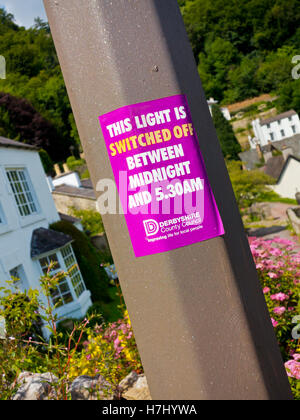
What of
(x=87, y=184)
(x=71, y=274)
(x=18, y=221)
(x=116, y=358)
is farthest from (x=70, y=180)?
(x=116, y=358)

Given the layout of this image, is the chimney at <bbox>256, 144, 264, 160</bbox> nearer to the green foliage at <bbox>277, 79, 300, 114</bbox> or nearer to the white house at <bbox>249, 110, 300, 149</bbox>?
the white house at <bbox>249, 110, 300, 149</bbox>

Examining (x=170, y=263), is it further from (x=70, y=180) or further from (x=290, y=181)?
(x=290, y=181)

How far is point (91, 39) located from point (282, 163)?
55.1 meters

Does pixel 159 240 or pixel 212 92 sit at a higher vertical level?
pixel 212 92

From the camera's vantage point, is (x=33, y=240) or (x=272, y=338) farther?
(x=33, y=240)

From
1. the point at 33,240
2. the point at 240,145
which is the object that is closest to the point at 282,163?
the point at 240,145

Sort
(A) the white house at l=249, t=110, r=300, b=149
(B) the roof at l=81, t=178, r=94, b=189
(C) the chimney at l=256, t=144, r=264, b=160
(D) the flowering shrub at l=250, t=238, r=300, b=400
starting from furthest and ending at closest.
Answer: (A) the white house at l=249, t=110, r=300, b=149 < (C) the chimney at l=256, t=144, r=264, b=160 < (B) the roof at l=81, t=178, r=94, b=189 < (D) the flowering shrub at l=250, t=238, r=300, b=400

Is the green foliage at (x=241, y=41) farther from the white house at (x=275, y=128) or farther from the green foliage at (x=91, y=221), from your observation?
the green foliage at (x=91, y=221)

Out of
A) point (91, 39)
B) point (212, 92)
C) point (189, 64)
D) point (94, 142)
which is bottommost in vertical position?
point (94, 142)

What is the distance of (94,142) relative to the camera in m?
1.97

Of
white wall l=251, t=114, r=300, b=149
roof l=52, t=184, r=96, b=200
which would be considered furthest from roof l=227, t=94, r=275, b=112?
roof l=52, t=184, r=96, b=200

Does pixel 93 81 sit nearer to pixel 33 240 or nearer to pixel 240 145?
pixel 33 240

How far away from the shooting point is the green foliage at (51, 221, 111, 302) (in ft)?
56.6

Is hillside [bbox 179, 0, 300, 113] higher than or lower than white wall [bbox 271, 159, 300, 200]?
higher
